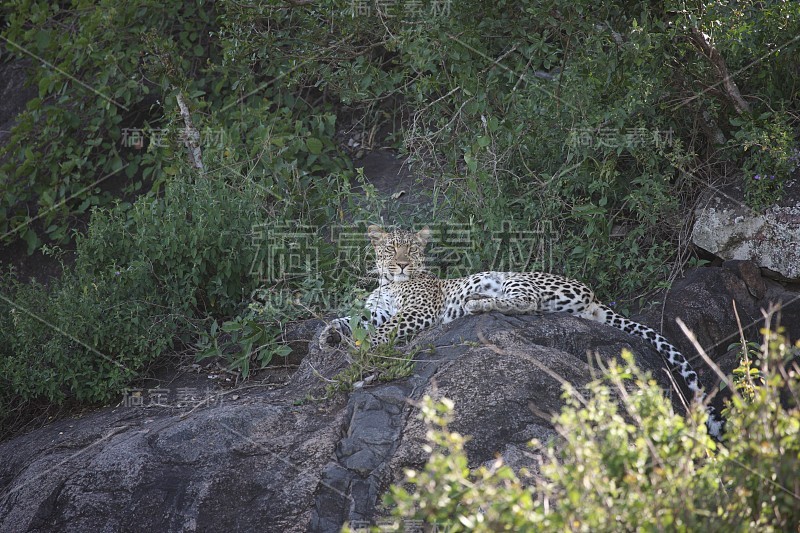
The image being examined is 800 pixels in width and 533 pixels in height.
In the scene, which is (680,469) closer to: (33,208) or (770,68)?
(770,68)

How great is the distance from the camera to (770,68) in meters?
8.06

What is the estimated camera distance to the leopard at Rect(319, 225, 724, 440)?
23.2ft

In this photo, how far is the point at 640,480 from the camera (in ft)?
11.6

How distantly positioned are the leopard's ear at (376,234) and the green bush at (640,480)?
4918mm

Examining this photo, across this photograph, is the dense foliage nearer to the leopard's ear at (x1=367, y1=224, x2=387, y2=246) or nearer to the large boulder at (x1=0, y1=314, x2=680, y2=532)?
the leopard's ear at (x1=367, y1=224, x2=387, y2=246)

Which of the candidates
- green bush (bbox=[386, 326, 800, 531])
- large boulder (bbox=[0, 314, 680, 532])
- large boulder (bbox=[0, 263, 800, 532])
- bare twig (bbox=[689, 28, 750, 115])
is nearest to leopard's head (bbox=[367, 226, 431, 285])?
large boulder (bbox=[0, 263, 800, 532])

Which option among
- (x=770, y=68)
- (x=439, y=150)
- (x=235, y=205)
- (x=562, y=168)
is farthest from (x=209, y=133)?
(x=770, y=68)

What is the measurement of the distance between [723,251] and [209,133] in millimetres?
5529

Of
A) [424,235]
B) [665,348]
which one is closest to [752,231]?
[665,348]

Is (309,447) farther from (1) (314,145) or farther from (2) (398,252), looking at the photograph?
(1) (314,145)

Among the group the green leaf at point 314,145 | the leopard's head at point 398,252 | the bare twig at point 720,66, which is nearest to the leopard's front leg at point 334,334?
the leopard's head at point 398,252

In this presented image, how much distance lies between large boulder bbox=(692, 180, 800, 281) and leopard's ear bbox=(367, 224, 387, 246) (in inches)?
112

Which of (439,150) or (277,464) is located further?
(439,150)

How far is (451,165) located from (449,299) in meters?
2.04
